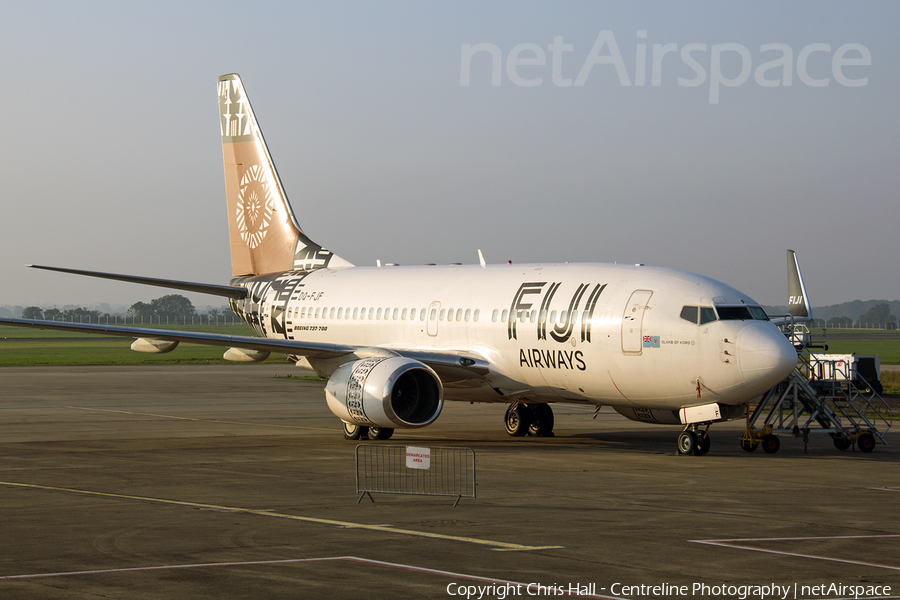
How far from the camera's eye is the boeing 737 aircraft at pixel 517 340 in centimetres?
2084

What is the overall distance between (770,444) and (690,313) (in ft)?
12.7

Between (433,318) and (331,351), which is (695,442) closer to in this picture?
(433,318)

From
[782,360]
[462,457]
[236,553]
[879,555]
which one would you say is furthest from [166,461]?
Answer: [879,555]

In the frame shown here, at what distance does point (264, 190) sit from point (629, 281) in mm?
14821

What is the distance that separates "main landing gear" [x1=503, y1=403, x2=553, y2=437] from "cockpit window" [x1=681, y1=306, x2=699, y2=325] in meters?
6.61

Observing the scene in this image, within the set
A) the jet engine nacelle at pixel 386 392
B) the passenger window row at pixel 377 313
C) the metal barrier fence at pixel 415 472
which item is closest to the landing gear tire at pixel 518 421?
the passenger window row at pixel 377 313

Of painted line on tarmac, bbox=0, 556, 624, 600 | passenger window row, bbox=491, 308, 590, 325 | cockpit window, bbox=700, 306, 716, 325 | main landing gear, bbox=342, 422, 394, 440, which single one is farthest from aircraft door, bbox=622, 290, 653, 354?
painted line on tarmac, bbox=0, 556, 624, 600

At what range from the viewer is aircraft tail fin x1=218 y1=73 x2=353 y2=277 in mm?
32938

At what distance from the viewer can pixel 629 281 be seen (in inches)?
885

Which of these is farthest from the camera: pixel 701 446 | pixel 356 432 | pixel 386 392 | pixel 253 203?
pixel 253 203

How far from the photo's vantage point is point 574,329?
22.5m

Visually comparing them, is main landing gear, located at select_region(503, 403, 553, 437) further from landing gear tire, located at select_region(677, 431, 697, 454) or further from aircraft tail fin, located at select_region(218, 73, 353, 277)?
aircraft tail fin, located at select_region(218, 73, 353, 277)

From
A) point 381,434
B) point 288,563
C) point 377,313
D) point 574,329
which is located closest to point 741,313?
point 574,329

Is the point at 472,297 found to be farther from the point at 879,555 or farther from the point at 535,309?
the point at 879,555
